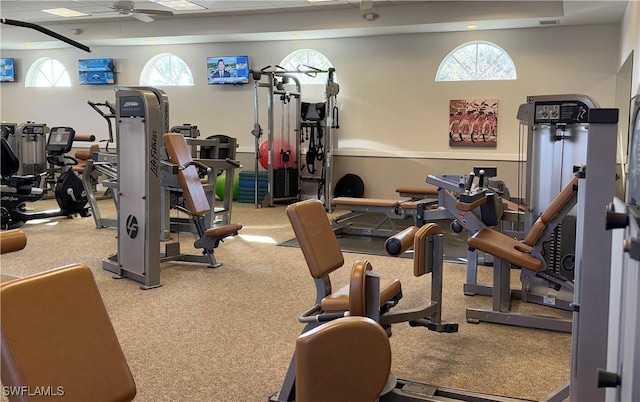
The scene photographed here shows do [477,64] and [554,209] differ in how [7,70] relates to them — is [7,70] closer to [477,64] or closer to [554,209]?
[477,64]

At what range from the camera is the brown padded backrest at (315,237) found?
2.66m

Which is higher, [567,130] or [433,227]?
[567,130]

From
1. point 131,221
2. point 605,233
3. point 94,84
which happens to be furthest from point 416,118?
point 605,233

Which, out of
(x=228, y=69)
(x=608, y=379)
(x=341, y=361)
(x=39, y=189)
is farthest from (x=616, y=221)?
(x=228, y=69)

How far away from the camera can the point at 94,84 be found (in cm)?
1112

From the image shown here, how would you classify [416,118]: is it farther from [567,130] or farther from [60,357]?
[60,357]

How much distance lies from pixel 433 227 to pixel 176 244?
10.4ft

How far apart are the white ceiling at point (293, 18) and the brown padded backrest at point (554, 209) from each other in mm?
3839

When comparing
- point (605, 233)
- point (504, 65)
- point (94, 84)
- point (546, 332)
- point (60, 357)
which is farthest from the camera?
point (94, 84)

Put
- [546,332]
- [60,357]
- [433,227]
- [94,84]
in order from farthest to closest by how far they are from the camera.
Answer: [94,84]
[546,332]
[433,227]
[60,357]

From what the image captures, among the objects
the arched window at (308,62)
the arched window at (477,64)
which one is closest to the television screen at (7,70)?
the arched window at (308,62)

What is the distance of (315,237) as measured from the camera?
272 cm

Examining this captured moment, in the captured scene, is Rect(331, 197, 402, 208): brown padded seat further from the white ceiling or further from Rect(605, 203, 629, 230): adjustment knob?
Rect(605, 203, 629, 230): adjustment knob

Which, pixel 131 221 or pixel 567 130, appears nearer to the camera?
pixel 567 130
